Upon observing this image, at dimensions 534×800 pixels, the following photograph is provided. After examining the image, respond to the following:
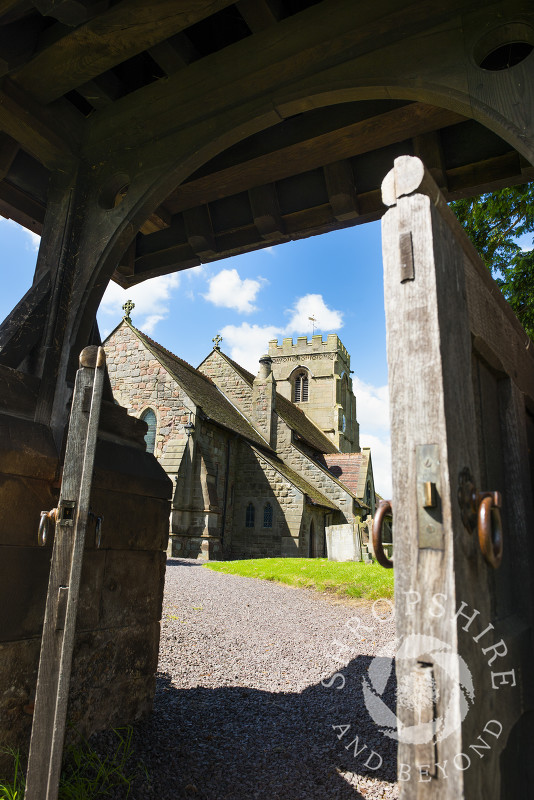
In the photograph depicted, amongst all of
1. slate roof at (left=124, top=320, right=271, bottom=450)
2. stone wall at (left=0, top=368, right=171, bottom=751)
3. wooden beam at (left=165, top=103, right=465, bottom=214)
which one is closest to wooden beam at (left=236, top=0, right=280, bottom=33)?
wooden beam at (left=165, top=103, right=465, bottom=214)

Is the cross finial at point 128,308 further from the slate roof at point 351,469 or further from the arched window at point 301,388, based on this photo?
the arched window at point 301,388

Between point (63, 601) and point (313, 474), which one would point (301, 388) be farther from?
point (63, 601)

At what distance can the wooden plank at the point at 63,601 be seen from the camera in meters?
1.74

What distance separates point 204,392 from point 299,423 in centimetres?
927

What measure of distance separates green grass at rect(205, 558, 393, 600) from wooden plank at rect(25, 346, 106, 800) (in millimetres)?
8274

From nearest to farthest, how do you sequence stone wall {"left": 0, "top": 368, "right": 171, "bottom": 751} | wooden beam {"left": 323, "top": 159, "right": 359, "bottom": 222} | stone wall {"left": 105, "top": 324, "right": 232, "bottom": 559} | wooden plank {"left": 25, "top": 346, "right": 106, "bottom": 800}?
1. wooden plank {"left": 25, "top": 346, "right": 106, "bottom": 800}
2. stone wall {"left": 0, "top": 368, "right": 171, "bottom": 751}
3. wooden beam {"left": 323, "top": 159, "right": 359, "bottom": 222}
4. stone wall {"left": 105, "top": 324, "right": 232, "bottom": 559}

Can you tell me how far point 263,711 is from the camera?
4.05 metres

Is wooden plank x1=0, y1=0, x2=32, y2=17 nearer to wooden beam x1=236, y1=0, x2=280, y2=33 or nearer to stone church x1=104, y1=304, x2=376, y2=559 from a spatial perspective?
wooden beam x1=236, y1=0, x2=280, y2=33

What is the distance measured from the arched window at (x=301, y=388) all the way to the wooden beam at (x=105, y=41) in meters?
36.0

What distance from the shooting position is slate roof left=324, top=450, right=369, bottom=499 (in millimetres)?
27578

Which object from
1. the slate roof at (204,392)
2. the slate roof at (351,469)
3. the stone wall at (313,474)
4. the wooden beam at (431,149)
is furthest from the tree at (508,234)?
the slate roof at (351,469)

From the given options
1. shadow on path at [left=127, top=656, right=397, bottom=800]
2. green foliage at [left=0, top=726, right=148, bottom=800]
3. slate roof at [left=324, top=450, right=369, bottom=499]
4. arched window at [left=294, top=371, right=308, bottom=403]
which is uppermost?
arched window at [left=294, top=371, right=308, bottom=403]

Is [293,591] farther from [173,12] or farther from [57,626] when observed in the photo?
[173,12]

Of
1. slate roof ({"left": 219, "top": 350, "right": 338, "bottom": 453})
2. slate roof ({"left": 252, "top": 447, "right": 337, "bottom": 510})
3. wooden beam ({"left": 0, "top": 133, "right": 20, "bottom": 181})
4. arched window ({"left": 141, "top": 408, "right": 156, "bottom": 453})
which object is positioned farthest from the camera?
slate roof ({"left": 219, "top": 350, "right": 338, "bottom": 453})
